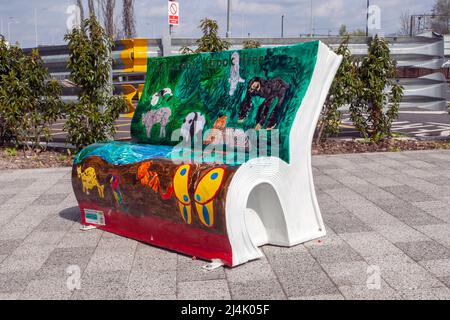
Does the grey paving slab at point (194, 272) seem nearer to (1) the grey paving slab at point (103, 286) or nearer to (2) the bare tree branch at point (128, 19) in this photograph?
(1) the grey paving slab at point (103, 286)

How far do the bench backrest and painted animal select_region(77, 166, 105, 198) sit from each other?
0.75 metres

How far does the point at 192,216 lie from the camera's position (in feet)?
12.4

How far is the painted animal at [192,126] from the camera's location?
4.67 metres

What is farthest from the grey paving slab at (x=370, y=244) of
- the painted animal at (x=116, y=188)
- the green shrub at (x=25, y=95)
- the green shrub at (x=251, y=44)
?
the green shrub at (x=25, y=95)

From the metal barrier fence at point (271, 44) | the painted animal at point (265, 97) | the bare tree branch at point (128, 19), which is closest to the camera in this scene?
the painted animal at point (265, 97)

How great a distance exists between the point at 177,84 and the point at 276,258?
2100 mm

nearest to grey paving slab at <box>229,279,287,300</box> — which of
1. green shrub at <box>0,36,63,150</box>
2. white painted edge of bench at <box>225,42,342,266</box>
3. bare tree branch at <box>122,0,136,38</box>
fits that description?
white painted edge of bench at <box>225,42,342,266</box>

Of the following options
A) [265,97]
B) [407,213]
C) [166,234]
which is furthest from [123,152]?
[407,213]

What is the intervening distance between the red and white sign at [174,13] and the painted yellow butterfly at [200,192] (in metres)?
8.69

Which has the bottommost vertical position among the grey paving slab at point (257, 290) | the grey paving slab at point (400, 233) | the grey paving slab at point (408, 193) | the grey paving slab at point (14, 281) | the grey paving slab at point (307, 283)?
the grey paving slab at point (14, 281)

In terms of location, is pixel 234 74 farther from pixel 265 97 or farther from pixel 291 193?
pixel 291 193

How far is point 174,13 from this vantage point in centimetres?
1204

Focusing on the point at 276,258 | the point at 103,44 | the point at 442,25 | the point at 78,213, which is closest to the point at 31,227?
the point at 78,213
